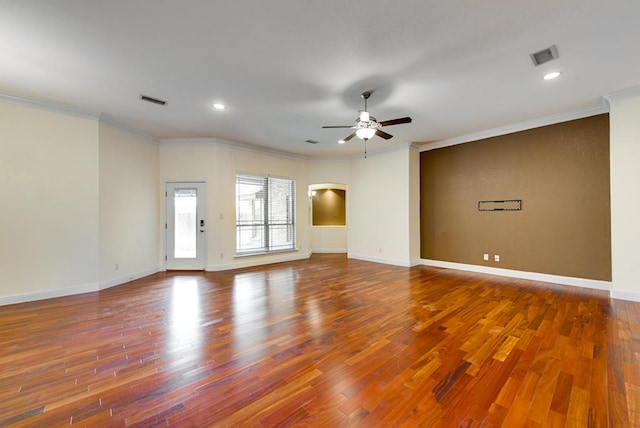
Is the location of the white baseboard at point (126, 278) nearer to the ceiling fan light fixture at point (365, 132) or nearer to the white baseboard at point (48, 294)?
the white baseboard at point (48, 294)

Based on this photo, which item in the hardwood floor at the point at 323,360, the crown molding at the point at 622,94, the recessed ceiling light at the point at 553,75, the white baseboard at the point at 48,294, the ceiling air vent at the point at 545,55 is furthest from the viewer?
the white baseboard at the point at 48,294

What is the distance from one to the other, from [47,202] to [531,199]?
840 cm

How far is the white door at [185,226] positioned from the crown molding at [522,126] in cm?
571

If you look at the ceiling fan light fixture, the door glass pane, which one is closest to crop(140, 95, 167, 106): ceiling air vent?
the door glass pane

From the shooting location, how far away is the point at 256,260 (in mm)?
6582

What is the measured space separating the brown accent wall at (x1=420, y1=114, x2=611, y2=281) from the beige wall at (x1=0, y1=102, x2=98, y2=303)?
7055 millimetres

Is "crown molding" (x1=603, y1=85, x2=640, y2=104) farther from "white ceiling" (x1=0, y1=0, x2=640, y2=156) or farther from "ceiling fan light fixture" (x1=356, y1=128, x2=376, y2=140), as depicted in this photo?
"ceiling fan light fixture" (x1=356, y1=128, x2=376, y2=140)

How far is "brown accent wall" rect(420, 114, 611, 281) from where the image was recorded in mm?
4340

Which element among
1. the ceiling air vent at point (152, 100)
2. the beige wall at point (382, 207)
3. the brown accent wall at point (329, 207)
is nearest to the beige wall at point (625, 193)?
the beige wall at point (382, 207)

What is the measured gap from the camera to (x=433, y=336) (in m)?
2.70

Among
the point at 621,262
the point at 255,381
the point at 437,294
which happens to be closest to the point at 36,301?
the point at 255,381

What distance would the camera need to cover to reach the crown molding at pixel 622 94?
364cm

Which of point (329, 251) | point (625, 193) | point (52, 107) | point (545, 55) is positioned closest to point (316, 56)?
point (545, 55)

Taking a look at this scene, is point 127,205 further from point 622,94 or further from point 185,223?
point 622,94
